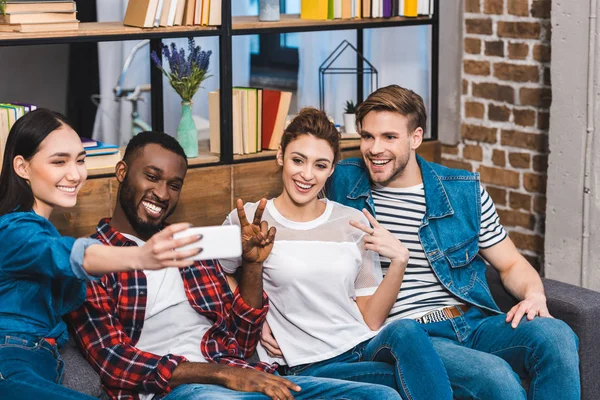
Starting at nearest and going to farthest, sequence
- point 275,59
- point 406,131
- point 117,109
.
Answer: point 406,131 → point 117,109 → point 275,59

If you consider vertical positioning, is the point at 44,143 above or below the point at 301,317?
above

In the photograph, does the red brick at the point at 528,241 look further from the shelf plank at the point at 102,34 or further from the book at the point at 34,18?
the book at the point at 34,18

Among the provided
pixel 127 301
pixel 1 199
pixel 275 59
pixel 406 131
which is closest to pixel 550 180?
pixel 406 131

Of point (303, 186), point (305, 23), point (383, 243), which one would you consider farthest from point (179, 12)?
point (383, 243)

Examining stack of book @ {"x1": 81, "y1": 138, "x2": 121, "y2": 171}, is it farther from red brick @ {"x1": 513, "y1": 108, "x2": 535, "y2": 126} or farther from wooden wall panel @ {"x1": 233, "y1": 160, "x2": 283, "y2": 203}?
red brick @ {"x1": 513, "y1": 108, "x2": 535, "y2": 126}

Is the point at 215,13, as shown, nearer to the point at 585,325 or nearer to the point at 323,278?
the point at 323,278

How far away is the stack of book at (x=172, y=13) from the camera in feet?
9.97

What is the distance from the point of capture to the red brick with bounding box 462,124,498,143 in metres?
3.81

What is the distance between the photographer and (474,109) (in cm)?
387

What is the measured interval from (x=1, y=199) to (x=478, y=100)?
2185mm

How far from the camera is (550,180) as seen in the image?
354cm

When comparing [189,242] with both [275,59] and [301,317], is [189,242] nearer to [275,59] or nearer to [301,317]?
[301,317]

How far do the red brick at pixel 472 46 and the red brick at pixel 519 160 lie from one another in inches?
17.9

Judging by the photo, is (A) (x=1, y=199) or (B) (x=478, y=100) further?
(B) (x=478, y=100)
